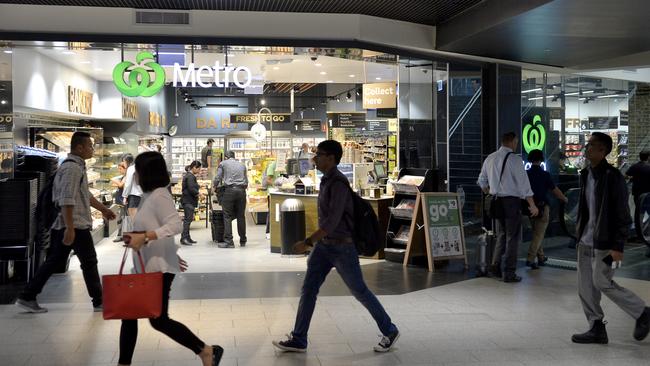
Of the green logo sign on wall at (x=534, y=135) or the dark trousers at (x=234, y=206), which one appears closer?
the green logo sign on wall at (x=534, y=135)

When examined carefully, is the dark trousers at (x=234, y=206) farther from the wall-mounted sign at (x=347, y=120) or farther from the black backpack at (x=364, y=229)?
the wall-mounted sign at (x=347, y=120)

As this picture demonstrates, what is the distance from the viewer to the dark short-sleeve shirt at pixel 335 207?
200 inches

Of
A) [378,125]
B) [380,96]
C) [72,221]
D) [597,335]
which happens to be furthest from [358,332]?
[378,125]

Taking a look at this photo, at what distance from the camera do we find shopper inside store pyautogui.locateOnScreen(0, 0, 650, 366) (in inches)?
207

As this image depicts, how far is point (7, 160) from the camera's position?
27.7ft

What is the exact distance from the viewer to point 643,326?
564cm

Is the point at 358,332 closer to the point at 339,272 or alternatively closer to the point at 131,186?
the point at 339,272

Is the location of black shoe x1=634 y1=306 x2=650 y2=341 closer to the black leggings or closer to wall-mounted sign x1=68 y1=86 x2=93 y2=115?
the black leggings

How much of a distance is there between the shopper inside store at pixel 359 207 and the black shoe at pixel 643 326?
0.07 ft

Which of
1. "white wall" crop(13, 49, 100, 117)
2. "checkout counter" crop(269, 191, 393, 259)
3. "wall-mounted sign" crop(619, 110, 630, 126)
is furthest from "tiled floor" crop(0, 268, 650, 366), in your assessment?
"wall-mounted sign" crop(619, 110, 630, 126)

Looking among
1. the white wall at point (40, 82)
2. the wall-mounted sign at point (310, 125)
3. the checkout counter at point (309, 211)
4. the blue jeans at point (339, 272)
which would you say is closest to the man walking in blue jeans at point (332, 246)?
the blue jeans at point (339, 272)

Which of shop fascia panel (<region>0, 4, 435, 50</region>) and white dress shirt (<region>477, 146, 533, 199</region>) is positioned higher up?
shop fascia panel (<region>0, 4, 435, 50</region>)

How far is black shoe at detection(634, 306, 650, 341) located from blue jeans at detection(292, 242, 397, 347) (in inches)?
75.4

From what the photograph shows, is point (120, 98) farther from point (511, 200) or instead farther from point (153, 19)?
point (511, 200)
